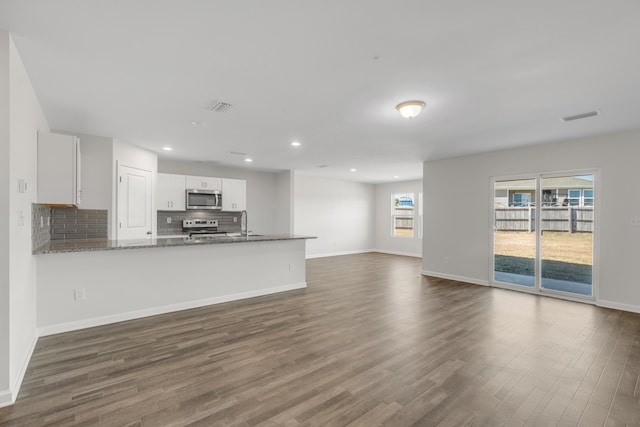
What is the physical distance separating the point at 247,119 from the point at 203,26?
192 centimetres

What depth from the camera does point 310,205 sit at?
922 cm

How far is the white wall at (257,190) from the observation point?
738 cm

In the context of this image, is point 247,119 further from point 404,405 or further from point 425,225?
point 425,225

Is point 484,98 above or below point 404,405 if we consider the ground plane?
above

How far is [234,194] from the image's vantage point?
747 cm

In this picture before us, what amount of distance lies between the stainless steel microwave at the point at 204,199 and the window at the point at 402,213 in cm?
590

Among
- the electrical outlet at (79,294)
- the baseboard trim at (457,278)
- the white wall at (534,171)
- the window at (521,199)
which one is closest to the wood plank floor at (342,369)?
the electrical outlet at (79,294)

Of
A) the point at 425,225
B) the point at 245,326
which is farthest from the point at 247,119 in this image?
the point at 425,225

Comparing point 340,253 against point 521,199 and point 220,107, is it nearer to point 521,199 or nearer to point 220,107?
point 521,199

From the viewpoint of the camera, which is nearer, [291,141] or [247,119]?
[247,119]

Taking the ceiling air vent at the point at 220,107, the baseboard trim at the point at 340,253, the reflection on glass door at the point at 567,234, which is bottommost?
the baseboard trim at the point at 340,253

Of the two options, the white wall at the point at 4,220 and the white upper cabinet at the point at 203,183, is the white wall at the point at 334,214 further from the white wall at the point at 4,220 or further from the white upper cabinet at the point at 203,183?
the white wall at the point at 4,220

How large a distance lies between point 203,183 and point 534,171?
21.6 ft

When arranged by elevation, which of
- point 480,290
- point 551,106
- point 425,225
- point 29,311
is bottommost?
point 480,290
